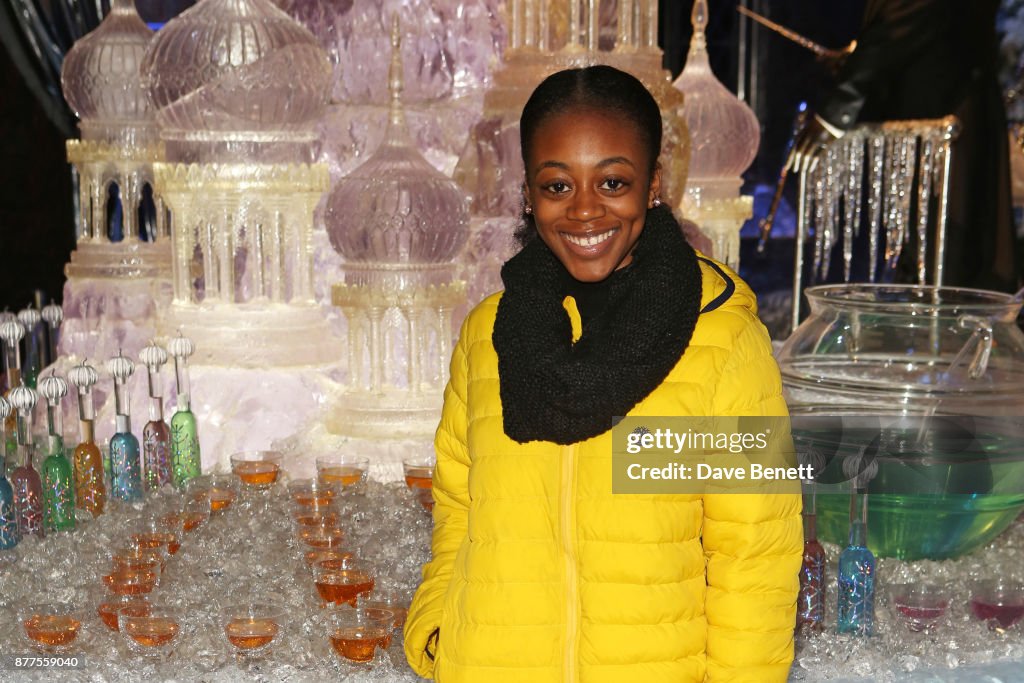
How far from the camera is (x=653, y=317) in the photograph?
1.68 meters

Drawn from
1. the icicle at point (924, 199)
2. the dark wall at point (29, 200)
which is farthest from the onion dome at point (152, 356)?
the icicle at point (924, 199)

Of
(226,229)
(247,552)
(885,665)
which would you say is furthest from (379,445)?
(885,665)

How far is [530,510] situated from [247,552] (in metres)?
1.34

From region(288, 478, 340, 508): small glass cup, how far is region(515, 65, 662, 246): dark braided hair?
1520 mm

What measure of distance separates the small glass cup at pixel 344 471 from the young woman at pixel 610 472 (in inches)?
61.7

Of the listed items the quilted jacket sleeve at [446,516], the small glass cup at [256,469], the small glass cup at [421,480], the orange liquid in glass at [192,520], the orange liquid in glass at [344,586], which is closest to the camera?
the quilted jacket sleeve at [446,516]

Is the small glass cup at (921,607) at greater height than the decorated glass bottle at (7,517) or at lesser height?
lesser

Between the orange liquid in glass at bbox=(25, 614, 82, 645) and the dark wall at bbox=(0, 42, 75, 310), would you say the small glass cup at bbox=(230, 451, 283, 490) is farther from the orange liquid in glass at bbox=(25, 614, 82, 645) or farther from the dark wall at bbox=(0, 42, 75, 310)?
the dark wall at bbox=(0, 42, 75, 310)

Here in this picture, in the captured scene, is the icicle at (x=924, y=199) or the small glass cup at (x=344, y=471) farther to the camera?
the icicle at (x=924, y=199)

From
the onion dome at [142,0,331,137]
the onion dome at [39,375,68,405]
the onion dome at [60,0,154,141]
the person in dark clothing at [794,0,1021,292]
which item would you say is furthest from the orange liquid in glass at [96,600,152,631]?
the person in dark clothing at [794,0,1021,292]

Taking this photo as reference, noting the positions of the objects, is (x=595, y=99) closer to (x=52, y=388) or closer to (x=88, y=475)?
(x=52, y=388)

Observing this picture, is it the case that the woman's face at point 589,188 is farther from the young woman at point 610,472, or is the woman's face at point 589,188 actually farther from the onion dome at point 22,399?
the onion dome at point 22,399

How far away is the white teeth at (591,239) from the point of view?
5.75 ft

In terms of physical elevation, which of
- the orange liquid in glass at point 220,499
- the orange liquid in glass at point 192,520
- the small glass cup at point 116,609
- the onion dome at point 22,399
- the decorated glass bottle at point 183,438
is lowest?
the small glass cup at point 116,609
